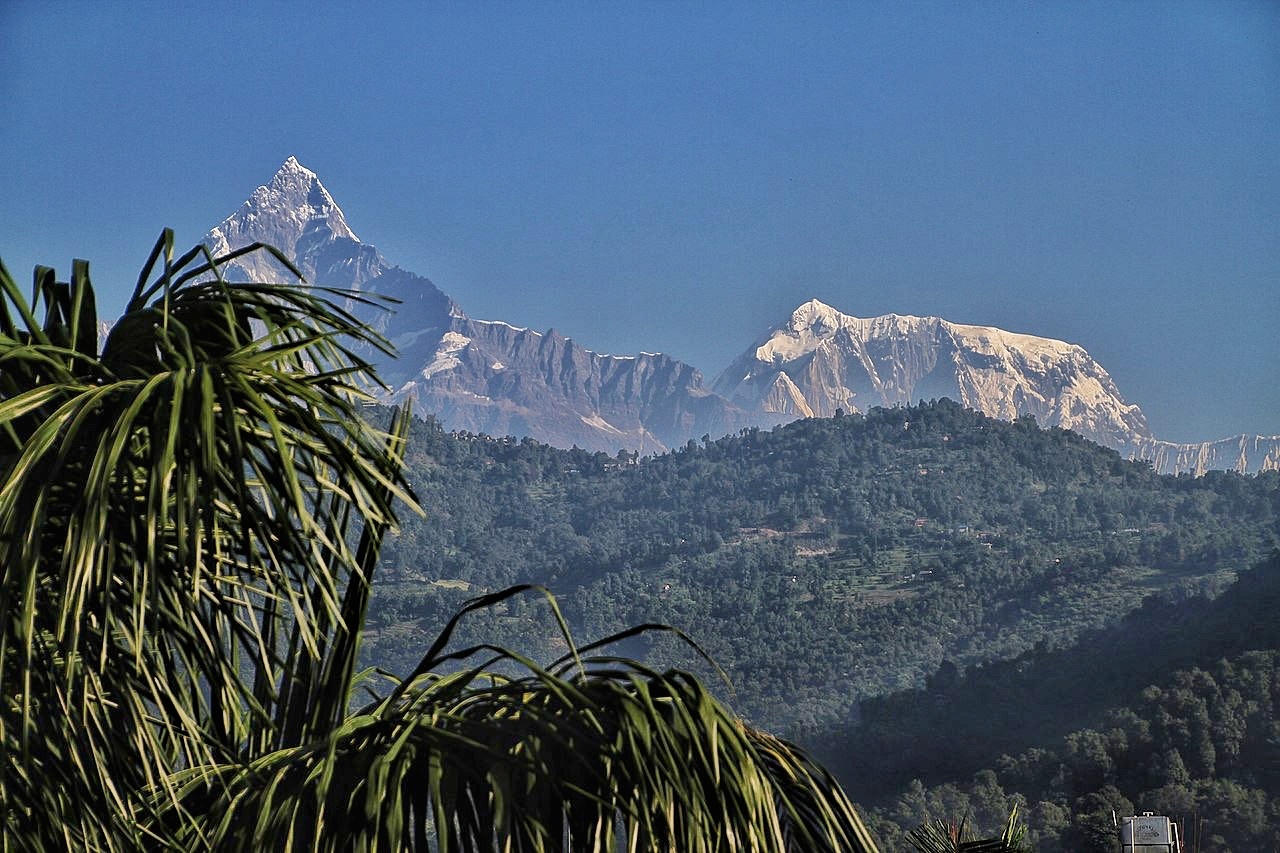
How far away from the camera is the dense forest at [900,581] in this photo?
47281 mm

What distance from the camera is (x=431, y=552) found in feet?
362

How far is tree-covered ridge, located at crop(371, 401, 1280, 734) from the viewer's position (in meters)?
81.0

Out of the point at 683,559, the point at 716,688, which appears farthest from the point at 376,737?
the point at 683,559

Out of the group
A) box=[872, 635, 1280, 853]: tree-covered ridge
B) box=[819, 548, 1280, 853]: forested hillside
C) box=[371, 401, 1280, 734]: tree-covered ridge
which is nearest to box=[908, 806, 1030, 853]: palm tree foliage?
box=[819, 548, 1280, 853]: forested hillside

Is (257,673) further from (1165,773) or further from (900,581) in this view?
(900,581)

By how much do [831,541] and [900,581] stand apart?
49.8 ft

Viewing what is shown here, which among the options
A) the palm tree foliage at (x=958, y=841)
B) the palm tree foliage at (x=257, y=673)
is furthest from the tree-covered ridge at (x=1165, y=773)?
the palm tree foliage at (x=257, y=673)

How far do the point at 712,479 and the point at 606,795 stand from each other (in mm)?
126893

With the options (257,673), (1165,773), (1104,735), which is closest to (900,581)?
(1104,735)

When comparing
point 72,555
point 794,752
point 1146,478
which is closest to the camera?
point 72,555

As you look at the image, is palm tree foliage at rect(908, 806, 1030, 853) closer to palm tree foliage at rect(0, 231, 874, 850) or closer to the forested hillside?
palm tree foliage at rect(0, 231, 874, 850)

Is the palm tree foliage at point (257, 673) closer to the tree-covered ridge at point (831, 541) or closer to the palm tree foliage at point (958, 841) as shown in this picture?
the palm tree foliage at point (958, 841)

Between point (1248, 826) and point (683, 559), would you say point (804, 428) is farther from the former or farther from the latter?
point (1248, 826)

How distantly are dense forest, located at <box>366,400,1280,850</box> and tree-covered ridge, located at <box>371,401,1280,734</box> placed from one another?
0.24 meters
